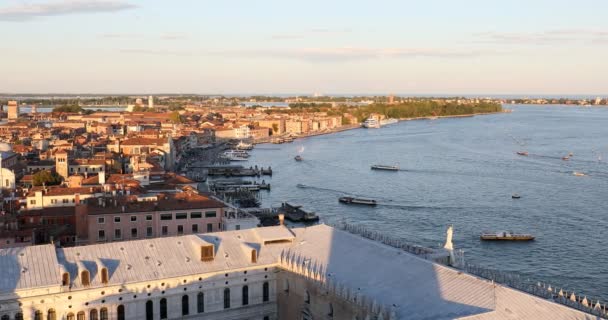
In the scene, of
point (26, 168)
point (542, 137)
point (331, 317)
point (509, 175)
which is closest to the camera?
point (331, 317)

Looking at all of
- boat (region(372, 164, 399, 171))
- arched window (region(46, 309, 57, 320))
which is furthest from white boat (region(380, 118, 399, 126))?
arched window (region(46, 309, 57, 320))

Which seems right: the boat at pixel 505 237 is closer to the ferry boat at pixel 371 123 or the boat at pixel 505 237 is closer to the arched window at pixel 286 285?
the arched window at pixel 286 285

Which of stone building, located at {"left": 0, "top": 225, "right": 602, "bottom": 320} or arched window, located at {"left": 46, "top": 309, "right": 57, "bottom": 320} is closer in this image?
stone building, located at {"left": 0, "top": 225, "right": 602, "bottom": 320}

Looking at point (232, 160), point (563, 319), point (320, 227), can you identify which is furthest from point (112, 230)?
point (232, 160)

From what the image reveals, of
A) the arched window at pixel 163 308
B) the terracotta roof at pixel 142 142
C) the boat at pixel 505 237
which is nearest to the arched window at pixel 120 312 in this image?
the arched window at pixel 163 308

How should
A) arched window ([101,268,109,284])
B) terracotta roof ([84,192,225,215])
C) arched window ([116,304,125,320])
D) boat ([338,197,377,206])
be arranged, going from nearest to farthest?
arched window ([101,268,109,284]) → arched window ([116,304,125,320]) → terracotta roof ([84,192,225,215]) → boat ([338,197,377,206])

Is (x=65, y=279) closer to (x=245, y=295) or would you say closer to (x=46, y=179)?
(x=245, y=295)

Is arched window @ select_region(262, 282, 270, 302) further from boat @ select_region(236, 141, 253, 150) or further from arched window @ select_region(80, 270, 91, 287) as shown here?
boat @ select_region(236, 141, 253, 150)

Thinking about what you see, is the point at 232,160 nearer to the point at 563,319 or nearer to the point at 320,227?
the point at 320,227
